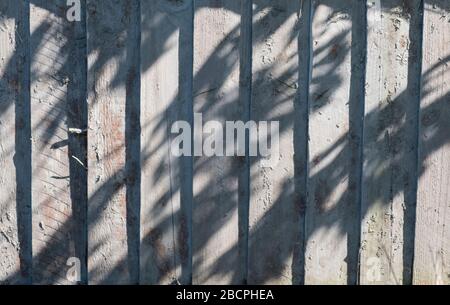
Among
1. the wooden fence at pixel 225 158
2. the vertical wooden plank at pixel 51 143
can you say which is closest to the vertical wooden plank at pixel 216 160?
the wooden fence at pixel 225 158

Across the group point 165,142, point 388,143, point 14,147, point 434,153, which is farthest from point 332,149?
point 14,147

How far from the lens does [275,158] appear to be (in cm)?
374

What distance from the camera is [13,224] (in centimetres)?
381

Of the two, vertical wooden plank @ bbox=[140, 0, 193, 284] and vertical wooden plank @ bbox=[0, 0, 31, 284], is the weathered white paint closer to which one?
vertical wooden plank @ bbox=[0, 0, 31, 284]

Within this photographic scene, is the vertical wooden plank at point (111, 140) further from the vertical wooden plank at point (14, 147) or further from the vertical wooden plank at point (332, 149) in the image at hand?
the vertical wooden plank at point (332, 149)

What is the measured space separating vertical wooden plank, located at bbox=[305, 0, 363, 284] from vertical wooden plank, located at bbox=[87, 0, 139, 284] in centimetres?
101

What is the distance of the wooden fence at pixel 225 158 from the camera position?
366 centimetres

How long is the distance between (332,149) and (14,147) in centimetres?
181

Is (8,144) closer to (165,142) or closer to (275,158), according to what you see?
(165,142)

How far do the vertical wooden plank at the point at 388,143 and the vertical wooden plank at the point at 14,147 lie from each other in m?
1.93

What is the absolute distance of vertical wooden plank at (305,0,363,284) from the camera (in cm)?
367

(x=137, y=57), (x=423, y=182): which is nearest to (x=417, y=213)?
(x=423, y=182)

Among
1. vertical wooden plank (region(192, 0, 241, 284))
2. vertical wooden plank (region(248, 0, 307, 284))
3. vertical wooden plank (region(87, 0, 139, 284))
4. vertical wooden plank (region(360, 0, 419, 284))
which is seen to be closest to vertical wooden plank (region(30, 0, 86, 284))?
vertical wooden plank (region(87, 0, 139, 284))

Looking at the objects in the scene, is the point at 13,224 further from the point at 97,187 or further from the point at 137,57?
the point at 137,57
